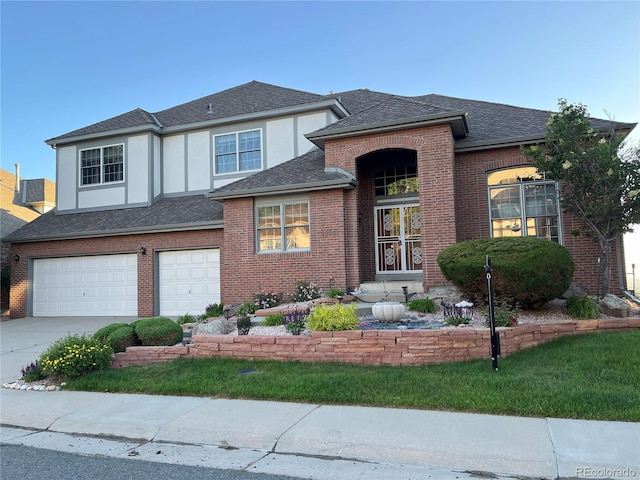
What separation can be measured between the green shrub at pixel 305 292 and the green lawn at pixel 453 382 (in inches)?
178

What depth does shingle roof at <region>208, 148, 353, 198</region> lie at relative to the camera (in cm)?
1263

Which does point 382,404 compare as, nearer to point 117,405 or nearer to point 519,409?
point 519,409

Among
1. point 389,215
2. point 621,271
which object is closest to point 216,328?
point 389,215

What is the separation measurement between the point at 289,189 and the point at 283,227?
44.9 inches

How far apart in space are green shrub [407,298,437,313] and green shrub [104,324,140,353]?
5.70 metres

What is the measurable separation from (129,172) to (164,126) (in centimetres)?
219

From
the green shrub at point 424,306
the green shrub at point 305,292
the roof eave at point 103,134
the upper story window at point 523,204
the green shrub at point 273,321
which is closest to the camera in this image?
the green shrub at point 273,321

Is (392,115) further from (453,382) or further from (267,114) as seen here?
(453,382)

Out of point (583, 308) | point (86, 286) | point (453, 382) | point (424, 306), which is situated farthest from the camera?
point (86, 286)

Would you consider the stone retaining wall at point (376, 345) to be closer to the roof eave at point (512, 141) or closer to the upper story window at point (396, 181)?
the roof eave at point (512, 141)

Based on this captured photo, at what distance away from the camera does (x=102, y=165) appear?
18000 millimetres

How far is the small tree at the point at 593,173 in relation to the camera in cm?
934

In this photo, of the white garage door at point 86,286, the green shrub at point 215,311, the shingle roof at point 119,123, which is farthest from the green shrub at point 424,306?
the shingle roof at point 119,123

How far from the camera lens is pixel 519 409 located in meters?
5.21
